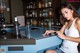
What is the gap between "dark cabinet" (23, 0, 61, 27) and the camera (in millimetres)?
5313

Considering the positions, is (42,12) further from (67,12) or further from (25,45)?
(25,45)

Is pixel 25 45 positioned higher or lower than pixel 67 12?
lower

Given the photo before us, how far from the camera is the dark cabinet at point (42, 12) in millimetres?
5313

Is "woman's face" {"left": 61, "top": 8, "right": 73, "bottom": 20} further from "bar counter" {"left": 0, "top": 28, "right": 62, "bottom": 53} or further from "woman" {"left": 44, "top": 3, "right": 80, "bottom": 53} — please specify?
"bar counter" {"left": 0, "top": 28, "right": 62, "bottom": 53}

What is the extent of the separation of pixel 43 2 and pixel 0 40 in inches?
152

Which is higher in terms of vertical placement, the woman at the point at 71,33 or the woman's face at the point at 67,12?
the woman's face at the point at 67,12

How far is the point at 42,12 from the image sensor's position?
18.7ft

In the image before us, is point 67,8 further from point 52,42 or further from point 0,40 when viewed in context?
point 0,40

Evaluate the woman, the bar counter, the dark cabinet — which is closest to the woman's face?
the woman

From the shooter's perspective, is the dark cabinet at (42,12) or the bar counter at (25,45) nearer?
the bar counter at (25,45)

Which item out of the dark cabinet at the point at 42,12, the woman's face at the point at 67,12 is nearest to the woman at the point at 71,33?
the woman's face at the point at 67,12

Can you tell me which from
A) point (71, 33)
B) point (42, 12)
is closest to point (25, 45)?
point (71, 33)

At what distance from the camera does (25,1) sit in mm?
6188

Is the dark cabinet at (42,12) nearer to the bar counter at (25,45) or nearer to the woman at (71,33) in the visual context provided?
the woman at (71,33)
